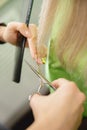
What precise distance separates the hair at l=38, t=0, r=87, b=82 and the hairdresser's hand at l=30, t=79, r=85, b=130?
0.11 meters

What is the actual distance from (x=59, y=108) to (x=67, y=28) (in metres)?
0.18

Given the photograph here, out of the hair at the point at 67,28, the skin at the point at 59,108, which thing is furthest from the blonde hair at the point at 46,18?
the skin at the point at 59,108

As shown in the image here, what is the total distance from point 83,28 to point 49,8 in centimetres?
8

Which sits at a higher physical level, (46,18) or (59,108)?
(46,18)

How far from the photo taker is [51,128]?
0.59 m

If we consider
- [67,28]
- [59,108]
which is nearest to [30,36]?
[67,28]

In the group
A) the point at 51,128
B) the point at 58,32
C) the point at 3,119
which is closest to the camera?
the point at 51,128

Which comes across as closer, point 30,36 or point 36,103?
point 36,103

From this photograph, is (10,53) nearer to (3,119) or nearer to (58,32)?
(3,119)

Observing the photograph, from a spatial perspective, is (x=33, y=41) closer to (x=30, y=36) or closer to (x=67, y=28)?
(x=30, y=36)

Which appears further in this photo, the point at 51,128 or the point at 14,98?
the point at 14,98

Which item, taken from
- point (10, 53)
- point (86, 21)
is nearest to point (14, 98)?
point (10, 53)

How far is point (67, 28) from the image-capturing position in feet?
2.23

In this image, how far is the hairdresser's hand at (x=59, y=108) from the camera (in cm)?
59
